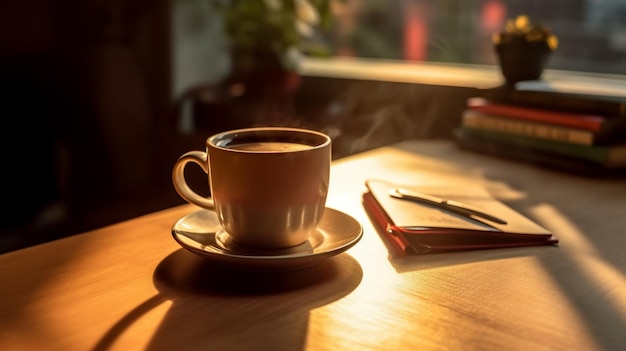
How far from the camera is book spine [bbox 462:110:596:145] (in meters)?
1.19

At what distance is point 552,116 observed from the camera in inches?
48.7

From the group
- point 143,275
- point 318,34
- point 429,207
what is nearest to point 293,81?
point 318,34

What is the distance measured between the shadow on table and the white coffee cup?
4 cm

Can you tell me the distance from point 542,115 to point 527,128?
0.12 ft

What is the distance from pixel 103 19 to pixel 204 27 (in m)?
0.42

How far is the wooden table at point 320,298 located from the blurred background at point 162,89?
1.00m

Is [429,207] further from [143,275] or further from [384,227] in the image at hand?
[143,275]

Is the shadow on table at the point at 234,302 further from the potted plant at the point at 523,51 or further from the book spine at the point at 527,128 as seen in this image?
the potted plant at the point at 523,51

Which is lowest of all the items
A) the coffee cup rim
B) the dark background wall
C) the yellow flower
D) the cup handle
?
the dark background wall

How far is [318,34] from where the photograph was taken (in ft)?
8.65

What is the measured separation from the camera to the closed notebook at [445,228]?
76cm

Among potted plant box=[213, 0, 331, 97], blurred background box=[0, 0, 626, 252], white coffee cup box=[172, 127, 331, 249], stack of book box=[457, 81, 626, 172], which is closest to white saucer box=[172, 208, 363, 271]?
white coffee cup box=[172, 127, 331, 249]

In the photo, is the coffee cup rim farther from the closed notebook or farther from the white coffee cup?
the closed notebook

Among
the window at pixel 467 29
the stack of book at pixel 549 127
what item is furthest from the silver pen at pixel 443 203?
the window at pixel 467 29
